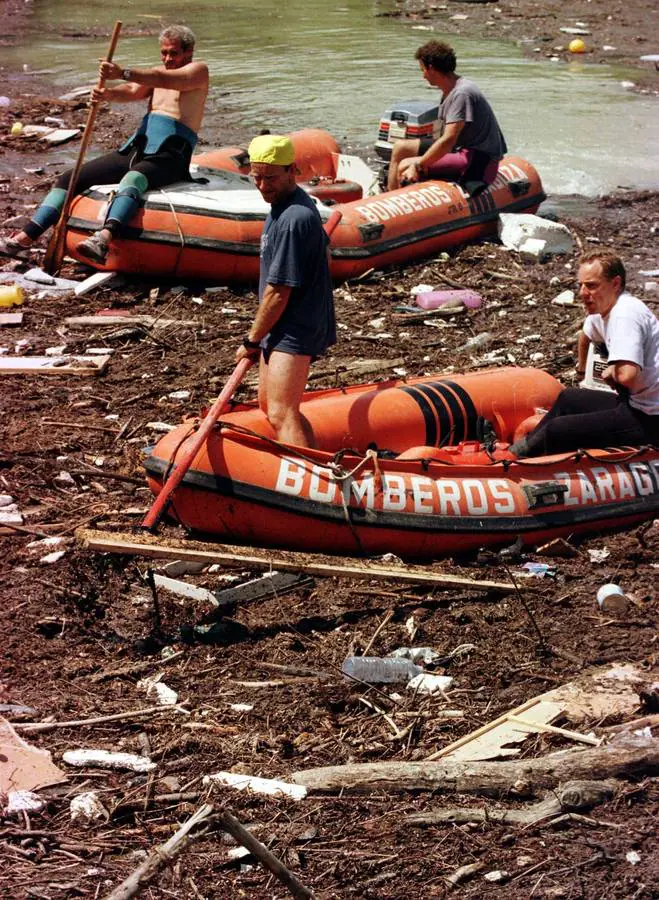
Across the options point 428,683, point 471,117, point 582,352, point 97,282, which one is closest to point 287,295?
→ point 582,352

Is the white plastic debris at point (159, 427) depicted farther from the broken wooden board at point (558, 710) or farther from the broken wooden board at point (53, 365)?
the broken wooden board at point (558, 710)

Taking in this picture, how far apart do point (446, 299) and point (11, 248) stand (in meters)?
3.31

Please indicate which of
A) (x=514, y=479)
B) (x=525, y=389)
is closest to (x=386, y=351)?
(x=525, y=389)

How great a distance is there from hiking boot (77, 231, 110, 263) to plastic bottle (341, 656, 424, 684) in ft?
16.1

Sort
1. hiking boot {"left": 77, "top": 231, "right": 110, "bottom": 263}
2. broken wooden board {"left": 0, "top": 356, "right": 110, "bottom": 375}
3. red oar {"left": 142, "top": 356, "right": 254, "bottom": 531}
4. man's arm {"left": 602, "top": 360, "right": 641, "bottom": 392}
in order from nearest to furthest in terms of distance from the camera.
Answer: red oar {"left": 142, "top": 356, "right": 254, "bottom": 531} → man's arm {"left": 602, "top": 360, "right": 641, "bottom": 392} → broken wooden board {"left": 0, "top": 356, "right": 110, "bottom": 375} → hiking boot {"left": 77, "top": 231, "right": 110, "bottom": 263}

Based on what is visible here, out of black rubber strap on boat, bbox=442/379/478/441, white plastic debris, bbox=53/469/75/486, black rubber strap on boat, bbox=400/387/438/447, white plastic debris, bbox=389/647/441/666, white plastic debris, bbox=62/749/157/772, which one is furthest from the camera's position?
black rubber strap on boat, bbox=442/379/478/441

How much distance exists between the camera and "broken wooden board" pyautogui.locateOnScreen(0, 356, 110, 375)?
7867mm

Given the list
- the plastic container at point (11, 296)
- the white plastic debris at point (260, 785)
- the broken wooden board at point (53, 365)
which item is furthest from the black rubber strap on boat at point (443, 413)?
the plastic container at point (11, 296)

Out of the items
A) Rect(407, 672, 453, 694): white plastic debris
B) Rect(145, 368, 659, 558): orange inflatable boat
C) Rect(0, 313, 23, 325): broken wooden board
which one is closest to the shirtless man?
Rect(0, 313, 23, 325): broken wooden board

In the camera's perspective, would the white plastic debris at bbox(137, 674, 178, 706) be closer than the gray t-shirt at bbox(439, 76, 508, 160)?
Yes

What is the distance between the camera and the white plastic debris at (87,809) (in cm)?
394

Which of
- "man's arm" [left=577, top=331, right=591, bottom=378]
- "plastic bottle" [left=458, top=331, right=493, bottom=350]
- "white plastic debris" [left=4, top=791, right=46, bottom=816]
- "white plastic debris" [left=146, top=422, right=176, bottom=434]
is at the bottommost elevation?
"white plastic debris" [left=146, top=422, right=176, bottom=434]

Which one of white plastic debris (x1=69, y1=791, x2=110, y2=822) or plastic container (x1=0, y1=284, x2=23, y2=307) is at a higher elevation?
plastic container (x1=0, y1=284, x2=23, y2=307)

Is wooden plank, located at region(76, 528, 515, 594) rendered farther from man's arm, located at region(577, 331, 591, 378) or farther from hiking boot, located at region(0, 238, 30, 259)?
hiking boot, located at region(0, 238, 30, 259)
